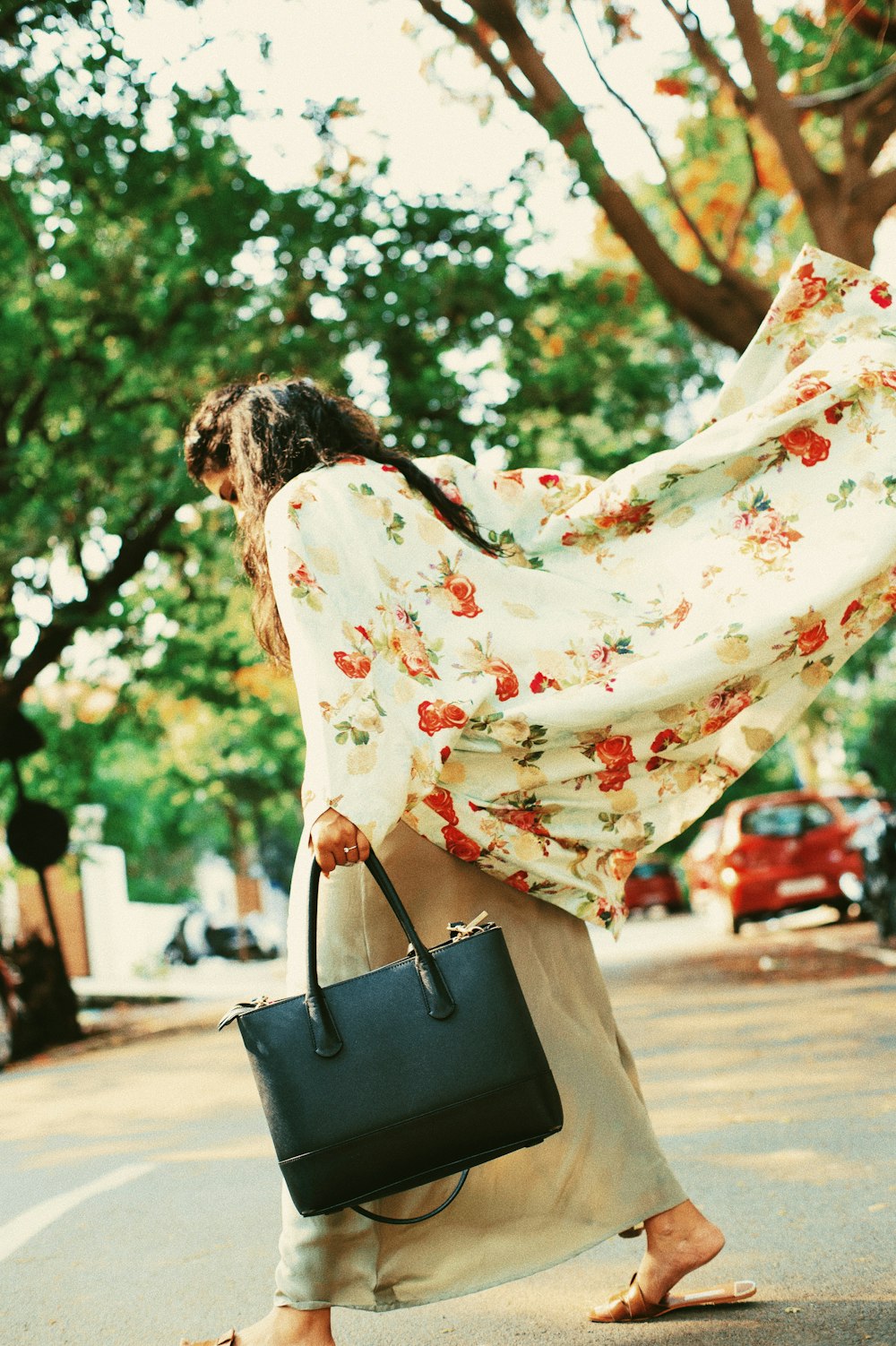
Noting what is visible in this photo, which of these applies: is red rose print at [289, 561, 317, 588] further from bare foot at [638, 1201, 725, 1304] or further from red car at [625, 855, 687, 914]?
red car at [625, 855, 687, 914]

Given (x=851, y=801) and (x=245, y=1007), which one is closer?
(x=245, y=1007)

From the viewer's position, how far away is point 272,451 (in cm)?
324

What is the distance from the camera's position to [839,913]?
56.7 ft

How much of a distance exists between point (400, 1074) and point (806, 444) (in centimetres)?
172

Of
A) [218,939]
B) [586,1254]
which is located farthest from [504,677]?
[218,939]

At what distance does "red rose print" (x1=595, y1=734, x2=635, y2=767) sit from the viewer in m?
3.16

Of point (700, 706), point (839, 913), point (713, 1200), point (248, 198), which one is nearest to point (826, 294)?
point (700, 706)

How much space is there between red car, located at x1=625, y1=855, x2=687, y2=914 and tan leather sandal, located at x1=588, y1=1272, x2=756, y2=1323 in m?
27.9

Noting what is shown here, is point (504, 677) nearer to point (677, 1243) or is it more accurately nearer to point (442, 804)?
point (442, 804)

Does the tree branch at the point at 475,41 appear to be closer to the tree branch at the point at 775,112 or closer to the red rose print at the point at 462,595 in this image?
the tree branch at the point at 775,112

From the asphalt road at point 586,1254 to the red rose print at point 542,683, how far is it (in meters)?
1.36

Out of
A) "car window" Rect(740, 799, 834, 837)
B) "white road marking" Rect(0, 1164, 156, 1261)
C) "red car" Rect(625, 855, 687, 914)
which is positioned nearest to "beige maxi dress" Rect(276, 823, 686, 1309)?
"white road marking" Rect(0, 1164, 156, 1261)

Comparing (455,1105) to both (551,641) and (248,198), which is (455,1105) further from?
(248,198)

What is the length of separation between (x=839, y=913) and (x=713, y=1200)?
13643 mm
